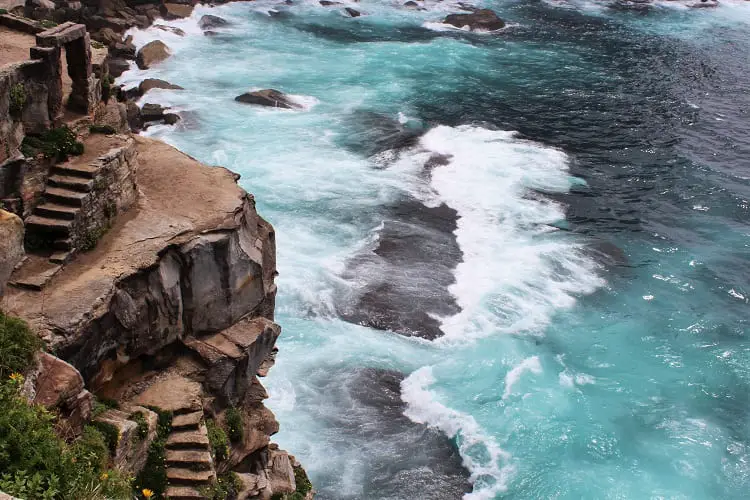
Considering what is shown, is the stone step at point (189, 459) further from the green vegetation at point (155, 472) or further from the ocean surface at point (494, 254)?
the ocean surface at point (494, 254)

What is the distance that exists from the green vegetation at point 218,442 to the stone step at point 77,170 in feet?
24.6

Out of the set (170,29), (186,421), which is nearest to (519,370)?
(186,421)

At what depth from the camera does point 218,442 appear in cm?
2045

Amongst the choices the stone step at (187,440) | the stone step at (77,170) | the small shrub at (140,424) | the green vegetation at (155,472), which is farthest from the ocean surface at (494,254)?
the stone step at (77,170)

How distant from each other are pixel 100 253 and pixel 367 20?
64246 millimetres

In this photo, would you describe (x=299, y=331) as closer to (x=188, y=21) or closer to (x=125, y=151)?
(x=125, y=151)

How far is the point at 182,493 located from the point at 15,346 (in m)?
5.22

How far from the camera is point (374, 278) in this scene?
36.8 meters

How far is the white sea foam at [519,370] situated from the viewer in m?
32.2

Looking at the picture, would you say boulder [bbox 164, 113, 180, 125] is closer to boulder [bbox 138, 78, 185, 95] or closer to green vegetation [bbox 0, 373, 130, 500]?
boulder [bbox 138, 78, 185, 95]

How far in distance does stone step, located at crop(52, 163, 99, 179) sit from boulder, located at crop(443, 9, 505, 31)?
63632mm

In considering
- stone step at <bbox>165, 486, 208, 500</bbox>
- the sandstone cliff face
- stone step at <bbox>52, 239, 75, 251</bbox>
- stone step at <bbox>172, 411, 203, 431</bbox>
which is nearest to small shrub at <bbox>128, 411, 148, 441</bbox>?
stone step at <bbox>172, 411, 203, 431</bbox>

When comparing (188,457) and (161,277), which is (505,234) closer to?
(161,277)

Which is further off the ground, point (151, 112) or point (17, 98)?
point (17, 98)
